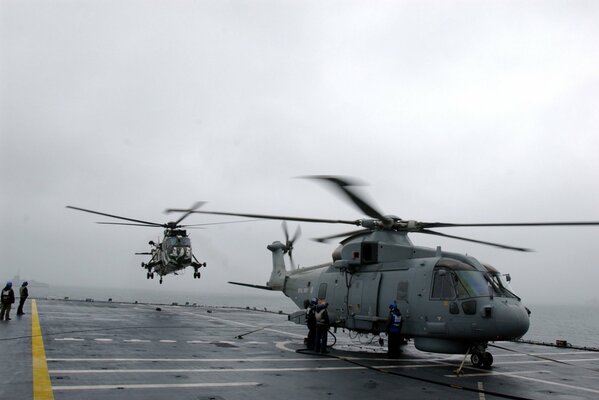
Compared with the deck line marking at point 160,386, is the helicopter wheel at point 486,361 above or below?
above

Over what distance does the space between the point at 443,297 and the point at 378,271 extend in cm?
291

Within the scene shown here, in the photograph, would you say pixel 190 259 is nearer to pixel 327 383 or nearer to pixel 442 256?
pixel 442 256

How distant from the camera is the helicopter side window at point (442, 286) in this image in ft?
47.4

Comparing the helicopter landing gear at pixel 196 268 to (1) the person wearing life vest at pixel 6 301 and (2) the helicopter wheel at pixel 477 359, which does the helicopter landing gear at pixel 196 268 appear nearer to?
(1) the person wearing life vest at pixel 6 301

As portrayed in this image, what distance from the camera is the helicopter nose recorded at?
43.7ft

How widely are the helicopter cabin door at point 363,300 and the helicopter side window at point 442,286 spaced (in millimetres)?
2295

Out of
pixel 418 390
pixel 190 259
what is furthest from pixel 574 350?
pixel 190 259

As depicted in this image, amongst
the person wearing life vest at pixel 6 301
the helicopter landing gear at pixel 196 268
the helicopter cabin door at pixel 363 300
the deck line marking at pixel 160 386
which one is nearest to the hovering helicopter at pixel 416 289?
the helicopter cabin door at pixel 363 300

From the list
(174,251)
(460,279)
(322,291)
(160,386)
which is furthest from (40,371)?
(174,251)

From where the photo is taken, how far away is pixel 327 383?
424 inches

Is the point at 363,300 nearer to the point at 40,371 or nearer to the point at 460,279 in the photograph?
the point at 460,279

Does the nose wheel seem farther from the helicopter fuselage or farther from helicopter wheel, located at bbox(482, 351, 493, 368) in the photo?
helicopter wheel, located at bbox(482, 351, 493, 368)

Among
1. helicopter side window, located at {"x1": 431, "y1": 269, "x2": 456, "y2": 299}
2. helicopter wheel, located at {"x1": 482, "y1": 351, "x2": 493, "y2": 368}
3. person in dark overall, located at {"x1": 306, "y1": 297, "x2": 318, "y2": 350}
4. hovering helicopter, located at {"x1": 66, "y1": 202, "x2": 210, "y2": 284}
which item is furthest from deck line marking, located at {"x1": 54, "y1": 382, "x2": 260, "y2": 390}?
hovering helicopter, located at {"x1": 66, "y1": 202, "x2": 210, "y2": 284}

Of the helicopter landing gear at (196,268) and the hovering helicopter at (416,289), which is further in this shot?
the helicopter landing gear at (196,268)
